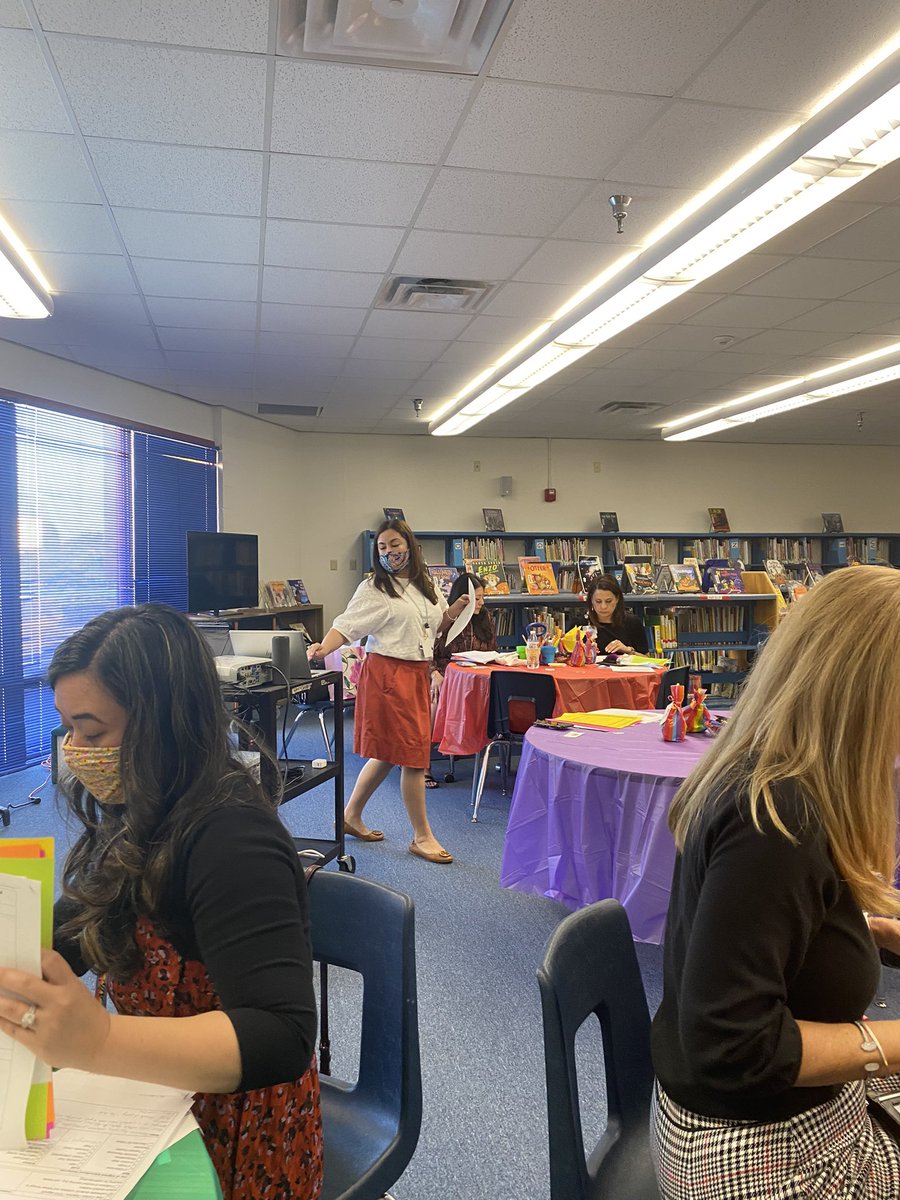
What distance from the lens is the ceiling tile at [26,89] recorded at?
2.23 meters

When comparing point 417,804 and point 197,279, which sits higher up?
point 197,279

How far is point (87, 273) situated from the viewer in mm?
3887

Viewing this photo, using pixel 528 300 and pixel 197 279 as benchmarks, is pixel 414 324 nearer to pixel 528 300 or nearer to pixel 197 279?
pixel 528 300

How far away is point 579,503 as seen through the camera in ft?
28.7

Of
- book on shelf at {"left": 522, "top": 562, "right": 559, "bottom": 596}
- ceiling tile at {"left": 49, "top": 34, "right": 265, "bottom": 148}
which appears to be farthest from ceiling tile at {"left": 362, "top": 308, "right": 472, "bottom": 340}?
book on shelf at {"left": 522, "top": 562, "right": 559, "bottom": 596}

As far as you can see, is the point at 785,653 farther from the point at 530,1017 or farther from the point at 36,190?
the point at 36,190

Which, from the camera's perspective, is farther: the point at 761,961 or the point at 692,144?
the point at 692,144

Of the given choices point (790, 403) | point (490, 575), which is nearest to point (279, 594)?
point (490, 575)

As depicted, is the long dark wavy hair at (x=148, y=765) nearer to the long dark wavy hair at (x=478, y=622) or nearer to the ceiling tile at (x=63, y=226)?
the ceiling tile at (x=63, y=226)

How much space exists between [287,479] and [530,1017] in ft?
21.0

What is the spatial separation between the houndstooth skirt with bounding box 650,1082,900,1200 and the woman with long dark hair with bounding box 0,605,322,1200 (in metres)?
0.51

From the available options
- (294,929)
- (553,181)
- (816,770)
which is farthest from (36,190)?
(816,770)

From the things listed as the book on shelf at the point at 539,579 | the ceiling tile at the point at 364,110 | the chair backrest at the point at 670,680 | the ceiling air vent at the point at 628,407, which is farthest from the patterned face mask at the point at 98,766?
the book on shelf at the point at 539,579

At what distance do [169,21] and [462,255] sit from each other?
5.79 ft
